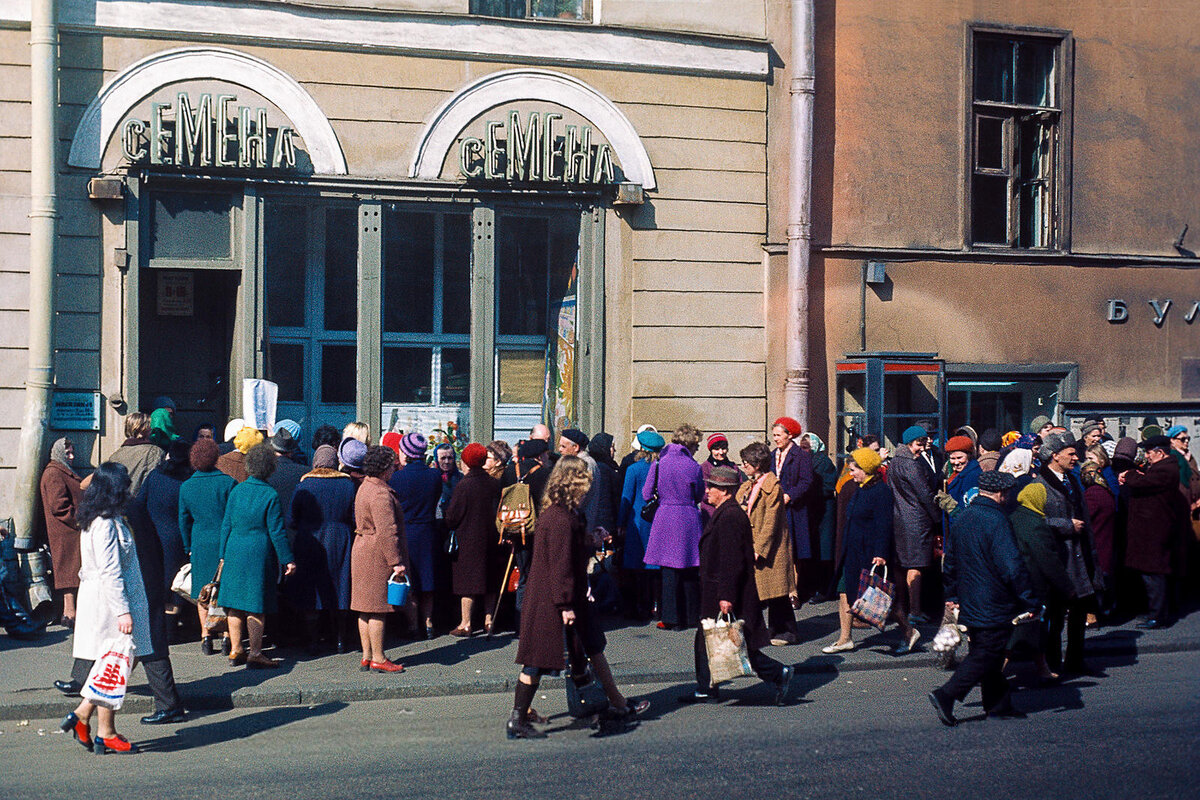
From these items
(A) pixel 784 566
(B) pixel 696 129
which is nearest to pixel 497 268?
(B) pixel 696 129

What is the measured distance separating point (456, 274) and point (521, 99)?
1994 millimetres

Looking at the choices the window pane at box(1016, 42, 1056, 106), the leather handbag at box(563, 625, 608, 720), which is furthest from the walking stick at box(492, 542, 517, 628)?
the window pane at box(1016, 42, 1056, 106)

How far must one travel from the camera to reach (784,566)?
427 inches

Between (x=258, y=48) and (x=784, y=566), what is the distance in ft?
24.2

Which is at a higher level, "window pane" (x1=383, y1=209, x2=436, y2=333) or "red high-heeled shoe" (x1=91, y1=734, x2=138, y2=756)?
"window pane" (x1=383, y1=209, x2=436, y2=333)

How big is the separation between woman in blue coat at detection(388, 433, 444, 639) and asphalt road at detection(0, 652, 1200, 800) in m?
1.94

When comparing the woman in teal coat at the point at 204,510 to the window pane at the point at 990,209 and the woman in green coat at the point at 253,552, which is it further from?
the window pane at the point at 990,209

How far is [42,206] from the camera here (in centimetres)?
1241

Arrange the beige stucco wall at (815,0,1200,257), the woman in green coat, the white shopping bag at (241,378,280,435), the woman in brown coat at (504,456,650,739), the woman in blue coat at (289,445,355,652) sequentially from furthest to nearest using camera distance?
the beige stucco wall at (815,0,1200,257)
the white shopping bag at (241,378,280,435)
the woman in blue coat at (289,445,355,652)
the woman in green coat
the woman in brown coat at (504,456,650,739)

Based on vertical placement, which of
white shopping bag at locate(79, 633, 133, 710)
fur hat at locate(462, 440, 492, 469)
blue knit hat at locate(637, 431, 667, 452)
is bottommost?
white shopping bag at locate(79, 633, 133, 710)

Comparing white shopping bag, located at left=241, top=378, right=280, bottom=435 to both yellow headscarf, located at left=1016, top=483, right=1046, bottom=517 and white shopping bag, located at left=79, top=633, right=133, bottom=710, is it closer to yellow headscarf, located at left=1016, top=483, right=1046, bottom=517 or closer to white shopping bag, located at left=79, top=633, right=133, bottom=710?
white shopping bag, located at left=79, top=633, right=133, bottom=710

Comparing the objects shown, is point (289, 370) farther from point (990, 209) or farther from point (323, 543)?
point (990, 209)

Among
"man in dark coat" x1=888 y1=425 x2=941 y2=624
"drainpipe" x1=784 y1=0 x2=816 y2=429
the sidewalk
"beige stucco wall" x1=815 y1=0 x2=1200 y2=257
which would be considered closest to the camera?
the sidewalk

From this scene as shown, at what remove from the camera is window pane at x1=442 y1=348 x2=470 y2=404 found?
47.4 feet
